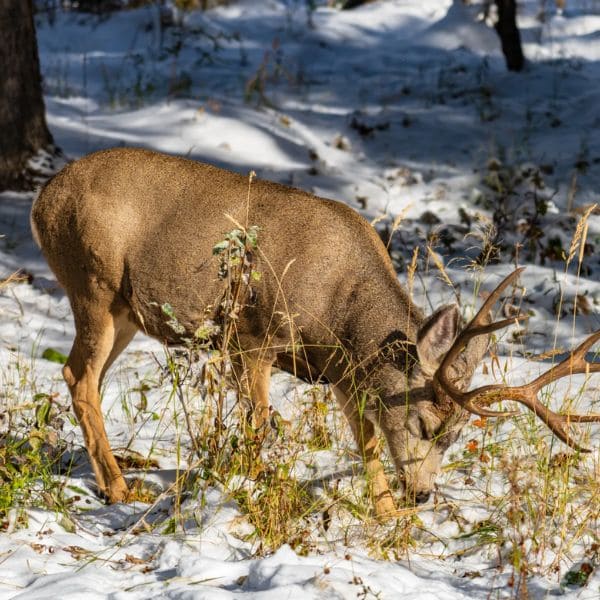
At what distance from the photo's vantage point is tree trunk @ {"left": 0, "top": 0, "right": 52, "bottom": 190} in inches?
368

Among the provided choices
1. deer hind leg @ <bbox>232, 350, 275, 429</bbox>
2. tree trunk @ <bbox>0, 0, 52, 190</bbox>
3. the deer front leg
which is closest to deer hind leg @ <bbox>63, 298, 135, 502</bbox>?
the deer front leg

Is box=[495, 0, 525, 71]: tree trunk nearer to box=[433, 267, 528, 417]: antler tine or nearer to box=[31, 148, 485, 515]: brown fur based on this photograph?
box=[31, 148, 485, 515]: brown fur

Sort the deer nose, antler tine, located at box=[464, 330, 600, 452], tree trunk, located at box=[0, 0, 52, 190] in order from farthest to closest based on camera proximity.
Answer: tree trunk, located at box=[0, 0, 52, 190] → the deer nose → antler tine, located at box=[464, 330, 600, 452]

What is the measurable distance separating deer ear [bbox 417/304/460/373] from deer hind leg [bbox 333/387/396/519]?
399 mm

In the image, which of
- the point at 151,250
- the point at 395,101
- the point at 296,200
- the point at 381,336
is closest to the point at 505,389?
the point at 381,336

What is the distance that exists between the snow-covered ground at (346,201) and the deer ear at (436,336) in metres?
0.56

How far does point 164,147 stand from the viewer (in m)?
10.7

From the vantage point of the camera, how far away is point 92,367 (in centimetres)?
569

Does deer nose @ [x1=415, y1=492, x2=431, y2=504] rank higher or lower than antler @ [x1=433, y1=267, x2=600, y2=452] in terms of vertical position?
lower

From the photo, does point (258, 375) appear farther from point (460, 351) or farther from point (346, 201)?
point (346, 201)

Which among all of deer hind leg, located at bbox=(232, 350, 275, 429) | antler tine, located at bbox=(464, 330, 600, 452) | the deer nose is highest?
antler tine, located at bbox=(464, 330, 600, 452)

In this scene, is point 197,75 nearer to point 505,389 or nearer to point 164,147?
point 164,147

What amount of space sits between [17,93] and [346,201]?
10.3 feet

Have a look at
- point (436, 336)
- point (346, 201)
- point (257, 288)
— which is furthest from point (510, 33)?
point (436, 336)
